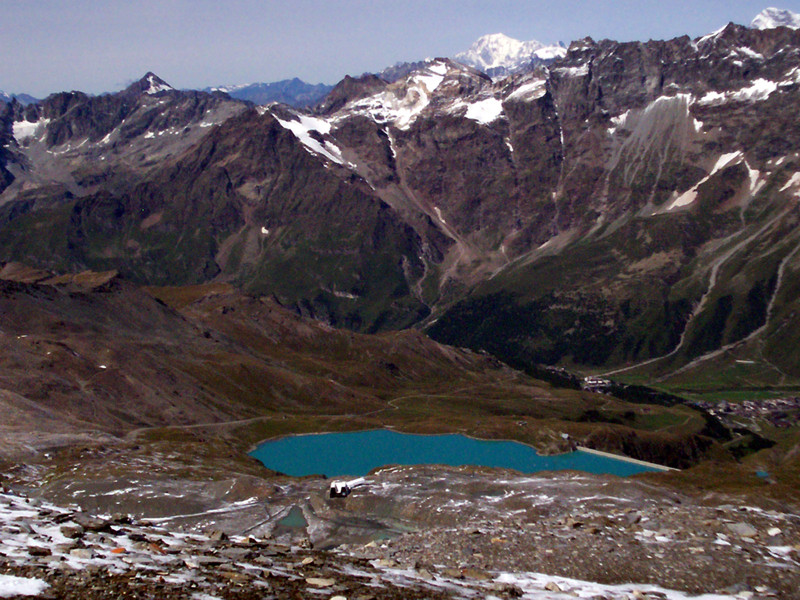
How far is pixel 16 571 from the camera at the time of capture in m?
34.7

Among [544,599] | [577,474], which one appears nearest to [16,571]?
[544,599]

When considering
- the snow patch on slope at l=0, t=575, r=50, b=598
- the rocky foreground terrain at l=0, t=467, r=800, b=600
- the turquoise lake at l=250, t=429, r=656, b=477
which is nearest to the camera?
the snow patch on slope at l=0, t=575, r=50, b=598

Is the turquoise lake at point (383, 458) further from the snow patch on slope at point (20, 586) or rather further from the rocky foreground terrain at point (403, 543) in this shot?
the snow patch on slope at point (20, 586)

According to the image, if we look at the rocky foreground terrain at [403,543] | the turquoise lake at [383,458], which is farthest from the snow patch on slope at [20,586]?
the turquoise lake at [383,458]

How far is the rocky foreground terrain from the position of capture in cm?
3747

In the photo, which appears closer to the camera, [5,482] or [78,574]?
[78,574]

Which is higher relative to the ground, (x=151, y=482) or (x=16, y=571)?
(x=16, y=571)

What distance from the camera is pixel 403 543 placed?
60.4 metres

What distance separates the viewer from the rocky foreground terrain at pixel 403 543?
3747 centimetres

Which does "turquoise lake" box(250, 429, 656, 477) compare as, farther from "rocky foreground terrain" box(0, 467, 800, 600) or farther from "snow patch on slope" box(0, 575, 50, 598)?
"snow patch on slope" box(0, 575, 50, 598)

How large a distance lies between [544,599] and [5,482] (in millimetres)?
66778

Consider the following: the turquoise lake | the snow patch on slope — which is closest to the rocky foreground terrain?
the snow patch on slope

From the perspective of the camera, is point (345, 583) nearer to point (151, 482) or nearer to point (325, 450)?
point (151, 482)

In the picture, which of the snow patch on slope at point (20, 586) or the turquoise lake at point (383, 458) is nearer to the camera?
the snow patch on slope at point (20, 586)
